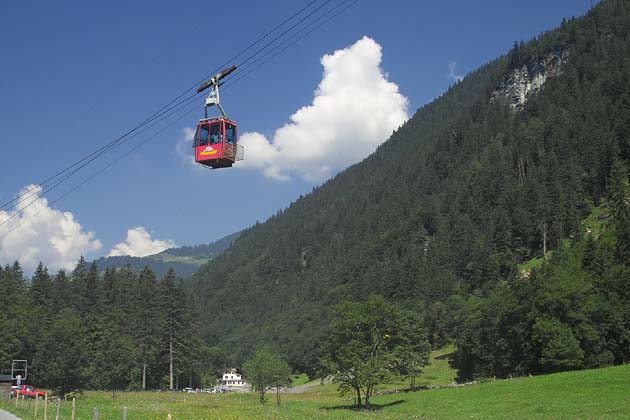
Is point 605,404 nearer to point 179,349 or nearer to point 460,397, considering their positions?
point 460,397

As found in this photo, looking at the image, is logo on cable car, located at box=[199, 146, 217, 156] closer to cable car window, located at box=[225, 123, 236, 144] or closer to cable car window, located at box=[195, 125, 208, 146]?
cable car window, located at box=[195, 125, 208, 146]

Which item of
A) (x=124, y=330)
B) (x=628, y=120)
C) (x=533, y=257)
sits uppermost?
(x=628, y=120)

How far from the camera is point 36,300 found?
107812 millimetres

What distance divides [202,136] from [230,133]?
69.7 inches

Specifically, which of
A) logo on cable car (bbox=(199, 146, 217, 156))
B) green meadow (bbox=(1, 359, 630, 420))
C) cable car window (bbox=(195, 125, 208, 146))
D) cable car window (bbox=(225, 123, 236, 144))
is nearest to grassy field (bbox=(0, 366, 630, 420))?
green meadow (bbox=(1, 359, 630, 420))

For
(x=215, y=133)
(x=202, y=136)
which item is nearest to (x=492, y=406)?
(x=215, y=133)

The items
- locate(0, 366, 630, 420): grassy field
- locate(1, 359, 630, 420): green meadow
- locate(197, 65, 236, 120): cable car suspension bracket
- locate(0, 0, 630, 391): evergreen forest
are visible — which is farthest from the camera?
locate(0, 0, 630, 391): evergreen forest

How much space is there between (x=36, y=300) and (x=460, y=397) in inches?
3182

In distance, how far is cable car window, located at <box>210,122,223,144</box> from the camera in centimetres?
3438

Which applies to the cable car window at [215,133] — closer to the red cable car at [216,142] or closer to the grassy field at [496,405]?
the red cable car at [216,142]

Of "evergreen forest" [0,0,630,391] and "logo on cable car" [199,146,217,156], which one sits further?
"evergreen forest" [0,0,630,391]

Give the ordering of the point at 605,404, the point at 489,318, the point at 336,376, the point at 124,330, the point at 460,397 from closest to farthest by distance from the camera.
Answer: the point at 605,404
the point at 460,397
the point at 336,376
the point at 489,318
the point at 124,330

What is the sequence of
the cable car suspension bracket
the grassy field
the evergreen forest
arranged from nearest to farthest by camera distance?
the cable car suspension bracket, the grassy field, the evergreen forest

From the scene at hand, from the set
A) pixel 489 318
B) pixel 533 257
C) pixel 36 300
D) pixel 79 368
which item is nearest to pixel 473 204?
pixel 533 257
